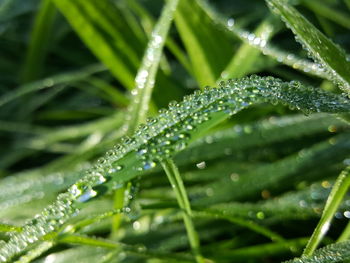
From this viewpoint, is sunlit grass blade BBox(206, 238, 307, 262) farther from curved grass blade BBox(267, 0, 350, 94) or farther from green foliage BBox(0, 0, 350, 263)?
curved grass blade BBox(267, 0, 350, 94)

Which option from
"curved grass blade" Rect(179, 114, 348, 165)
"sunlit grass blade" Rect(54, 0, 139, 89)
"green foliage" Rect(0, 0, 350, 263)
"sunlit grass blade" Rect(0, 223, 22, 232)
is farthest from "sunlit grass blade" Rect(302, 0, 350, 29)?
"sunlit grass blade" Rect(0, 223, 22, 232)

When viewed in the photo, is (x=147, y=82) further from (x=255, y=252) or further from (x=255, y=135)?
(x=255, y=252)

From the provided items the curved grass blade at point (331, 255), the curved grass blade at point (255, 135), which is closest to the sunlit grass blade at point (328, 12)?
the curved grass blade at point (255, 135)

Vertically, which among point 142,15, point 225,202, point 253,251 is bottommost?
point 253,251

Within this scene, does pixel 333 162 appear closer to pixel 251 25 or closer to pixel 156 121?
pixel 156 121

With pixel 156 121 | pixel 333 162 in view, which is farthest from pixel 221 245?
pixel 156 121
